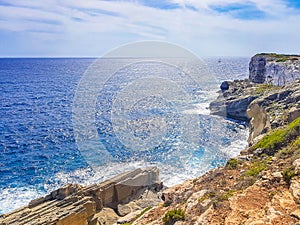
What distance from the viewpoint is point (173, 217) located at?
11.4 meters

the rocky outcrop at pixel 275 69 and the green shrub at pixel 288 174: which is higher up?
the rocky outcrop at pixel 275 69

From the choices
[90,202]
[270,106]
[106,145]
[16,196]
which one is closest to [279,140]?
[90,202]

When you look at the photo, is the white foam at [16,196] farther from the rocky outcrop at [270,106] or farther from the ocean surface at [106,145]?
the rocky outcrop at [270,106]

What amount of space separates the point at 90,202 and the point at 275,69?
62.7m

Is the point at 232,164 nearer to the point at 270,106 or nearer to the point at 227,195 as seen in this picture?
the point at 227,195

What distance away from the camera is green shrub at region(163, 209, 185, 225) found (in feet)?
37.2

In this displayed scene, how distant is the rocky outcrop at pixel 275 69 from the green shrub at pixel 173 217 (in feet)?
196

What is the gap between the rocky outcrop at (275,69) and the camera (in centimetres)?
6581

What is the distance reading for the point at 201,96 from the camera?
97688 millimetres

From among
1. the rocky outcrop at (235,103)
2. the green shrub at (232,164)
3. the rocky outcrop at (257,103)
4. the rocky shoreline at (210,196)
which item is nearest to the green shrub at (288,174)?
the rocky shoreline at (210,196)

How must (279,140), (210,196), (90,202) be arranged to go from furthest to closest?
(90,202) < (279,140) < (210,196)

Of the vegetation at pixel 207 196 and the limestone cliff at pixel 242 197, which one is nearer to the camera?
the limestone cliff at pixel 242 197

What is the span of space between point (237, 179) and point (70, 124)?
56.7 meters

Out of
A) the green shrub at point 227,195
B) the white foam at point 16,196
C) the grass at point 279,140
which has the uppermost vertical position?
the grass at point 279,140
